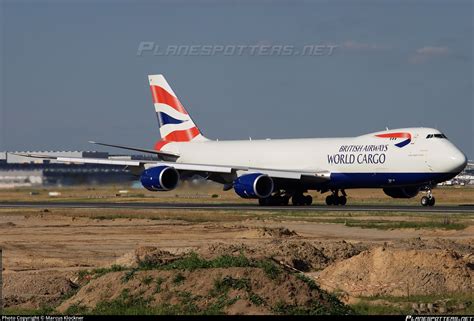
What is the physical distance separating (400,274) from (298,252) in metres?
5.20

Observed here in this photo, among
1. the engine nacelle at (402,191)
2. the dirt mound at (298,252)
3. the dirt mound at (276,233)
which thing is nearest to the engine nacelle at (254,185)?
the engine nacelle at (402,191)

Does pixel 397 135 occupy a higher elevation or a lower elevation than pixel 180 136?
lower

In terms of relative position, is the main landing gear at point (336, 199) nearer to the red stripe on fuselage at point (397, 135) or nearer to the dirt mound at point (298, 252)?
the red stripe on fuselage at point (397, 135)

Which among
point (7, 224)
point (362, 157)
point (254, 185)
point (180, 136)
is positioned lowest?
point (7, 224)

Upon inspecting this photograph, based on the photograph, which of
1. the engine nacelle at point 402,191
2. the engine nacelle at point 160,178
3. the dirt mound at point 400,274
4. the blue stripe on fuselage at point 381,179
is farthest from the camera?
the engine nacelle at point 160,178

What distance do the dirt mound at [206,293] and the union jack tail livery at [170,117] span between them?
4684 cm

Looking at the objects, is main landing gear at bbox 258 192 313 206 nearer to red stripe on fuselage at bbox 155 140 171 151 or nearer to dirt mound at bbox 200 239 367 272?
red stripe on fuselage at bbox 155 140 171 151

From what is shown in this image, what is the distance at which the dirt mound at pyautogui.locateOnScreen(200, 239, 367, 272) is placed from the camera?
24542mm

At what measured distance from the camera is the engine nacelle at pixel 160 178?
181 feet

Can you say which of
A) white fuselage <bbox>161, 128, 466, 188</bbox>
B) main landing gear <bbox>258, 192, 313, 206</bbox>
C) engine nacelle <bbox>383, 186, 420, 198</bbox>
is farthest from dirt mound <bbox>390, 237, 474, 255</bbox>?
main landing gear <bbox>258, 192, 313, 206</bbox>

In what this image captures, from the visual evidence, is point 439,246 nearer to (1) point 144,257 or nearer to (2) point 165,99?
(1) point 144,257

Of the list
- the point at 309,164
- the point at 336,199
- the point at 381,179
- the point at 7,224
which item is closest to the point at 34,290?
the point at 7,224

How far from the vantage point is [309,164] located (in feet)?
184

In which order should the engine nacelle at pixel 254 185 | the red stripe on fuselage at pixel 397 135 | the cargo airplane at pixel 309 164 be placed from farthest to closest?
the engine nacelle at pixel 254 185 → the red stripe on fuselage at pixel 397 135 → the cargo airplane at pixel 309 164
